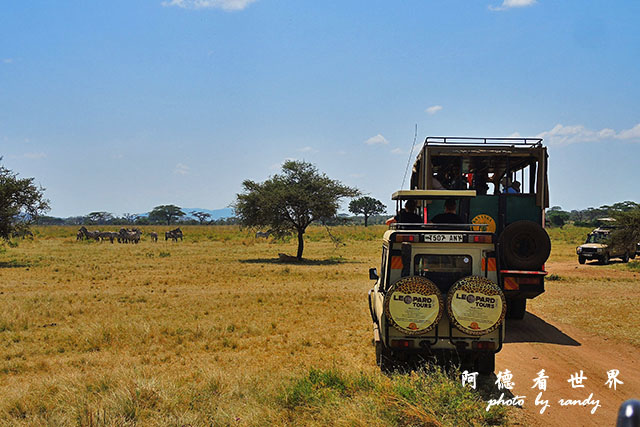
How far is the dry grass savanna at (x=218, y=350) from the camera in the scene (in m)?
5.88

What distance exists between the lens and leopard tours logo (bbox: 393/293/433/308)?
6.42 metres

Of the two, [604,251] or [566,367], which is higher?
[604,251]

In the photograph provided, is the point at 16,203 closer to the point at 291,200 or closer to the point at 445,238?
the point at 291,200

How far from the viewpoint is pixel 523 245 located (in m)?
10.8

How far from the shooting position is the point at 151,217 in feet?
481

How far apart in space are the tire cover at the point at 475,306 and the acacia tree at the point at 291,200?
26.3m

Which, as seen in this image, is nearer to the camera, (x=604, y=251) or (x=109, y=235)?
(x=604, y=251)

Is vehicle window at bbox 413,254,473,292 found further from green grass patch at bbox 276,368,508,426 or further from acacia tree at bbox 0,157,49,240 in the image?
acacia tree at bbox 0,157,49,240

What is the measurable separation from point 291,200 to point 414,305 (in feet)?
87.6

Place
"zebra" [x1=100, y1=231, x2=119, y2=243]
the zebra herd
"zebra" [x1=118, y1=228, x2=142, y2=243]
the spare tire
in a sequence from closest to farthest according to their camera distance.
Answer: the spare tire
"zebra" [x1=118, y1=228, x2=142, y2=243]
the zebra herd
"zebra" [x1=100, y1=231, x2=119, y2=243]

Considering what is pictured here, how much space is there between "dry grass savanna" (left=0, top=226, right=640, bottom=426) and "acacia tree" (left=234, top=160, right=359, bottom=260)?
10.1 m

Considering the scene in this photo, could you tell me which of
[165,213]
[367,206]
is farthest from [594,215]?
[165,213]

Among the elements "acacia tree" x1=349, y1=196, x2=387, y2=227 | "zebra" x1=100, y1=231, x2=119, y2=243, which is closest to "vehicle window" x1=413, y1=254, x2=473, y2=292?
"zebra" x1=100, y1=231, x2=119, y2=243

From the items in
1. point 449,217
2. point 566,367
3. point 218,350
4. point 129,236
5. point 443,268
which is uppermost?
point 449,217
